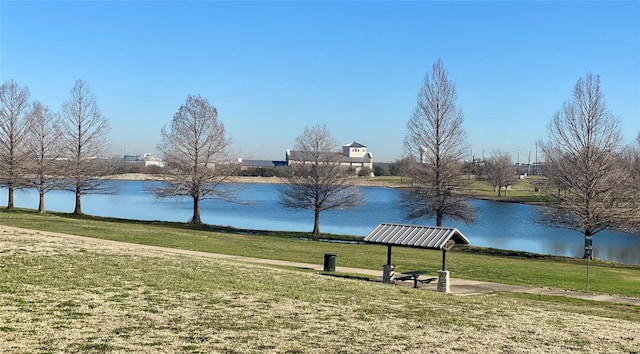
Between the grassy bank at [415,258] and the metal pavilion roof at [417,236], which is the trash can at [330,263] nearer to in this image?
the metal pavilion roof at [417,236]

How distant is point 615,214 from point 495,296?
58.5ft

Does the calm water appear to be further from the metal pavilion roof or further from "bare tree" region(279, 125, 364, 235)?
the metal pavilion roof

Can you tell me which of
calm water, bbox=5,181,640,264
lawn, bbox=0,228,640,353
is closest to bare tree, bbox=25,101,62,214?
calm water, bbox=5,181,640,264

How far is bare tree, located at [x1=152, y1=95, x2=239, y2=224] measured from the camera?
137 feet

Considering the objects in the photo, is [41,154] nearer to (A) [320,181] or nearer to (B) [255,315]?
(A) [320,181]

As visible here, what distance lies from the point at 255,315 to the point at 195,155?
32.1 metres

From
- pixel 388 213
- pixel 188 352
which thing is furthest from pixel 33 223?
pixel 388 213

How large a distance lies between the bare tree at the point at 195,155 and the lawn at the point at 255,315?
2416 cm

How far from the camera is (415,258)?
28.2m

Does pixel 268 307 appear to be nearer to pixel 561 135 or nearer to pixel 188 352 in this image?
pixel 188 352

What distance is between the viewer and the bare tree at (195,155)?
4169 centimetres

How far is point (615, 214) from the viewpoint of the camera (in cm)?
3183

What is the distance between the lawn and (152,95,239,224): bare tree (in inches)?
951

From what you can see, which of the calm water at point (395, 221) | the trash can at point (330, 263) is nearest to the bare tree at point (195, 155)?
the calm water at point (395, 221)
